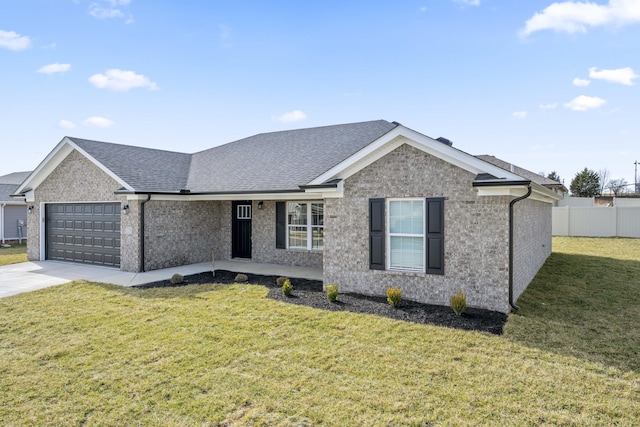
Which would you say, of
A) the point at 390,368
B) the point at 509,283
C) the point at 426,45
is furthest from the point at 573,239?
the point at 390,368

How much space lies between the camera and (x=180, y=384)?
476 cm

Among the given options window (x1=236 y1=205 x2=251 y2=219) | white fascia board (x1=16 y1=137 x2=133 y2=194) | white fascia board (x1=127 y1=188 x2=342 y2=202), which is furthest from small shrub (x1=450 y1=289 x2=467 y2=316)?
white fascia board (x1=16 y1=137 x2=133 y2=194)

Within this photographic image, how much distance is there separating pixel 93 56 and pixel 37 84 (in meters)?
2.74

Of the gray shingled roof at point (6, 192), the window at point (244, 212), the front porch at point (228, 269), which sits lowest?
the front porch at point (228, 269)

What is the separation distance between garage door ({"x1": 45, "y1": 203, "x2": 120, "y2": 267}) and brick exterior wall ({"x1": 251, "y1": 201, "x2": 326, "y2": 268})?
191 inches

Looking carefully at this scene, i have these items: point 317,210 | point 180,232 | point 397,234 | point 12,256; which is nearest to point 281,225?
point 317,210

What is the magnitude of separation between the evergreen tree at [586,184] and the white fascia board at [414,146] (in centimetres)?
5172

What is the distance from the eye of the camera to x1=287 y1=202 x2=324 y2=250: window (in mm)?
12953

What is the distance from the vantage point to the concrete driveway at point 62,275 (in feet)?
34.3

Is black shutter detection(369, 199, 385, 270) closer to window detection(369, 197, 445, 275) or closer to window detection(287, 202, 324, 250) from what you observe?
window detection(369, 197, 445, 275)

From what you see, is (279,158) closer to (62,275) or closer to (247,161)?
(247,161)

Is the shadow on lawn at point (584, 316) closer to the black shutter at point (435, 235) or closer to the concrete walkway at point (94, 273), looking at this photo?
the black shutter at point (435, 235)

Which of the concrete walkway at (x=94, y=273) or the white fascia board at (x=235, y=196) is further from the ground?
the white fascia board at (x=235, y=196)

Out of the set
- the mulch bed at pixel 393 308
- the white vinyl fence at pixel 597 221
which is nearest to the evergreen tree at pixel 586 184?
the white vinyl fence at pixel 597 221
